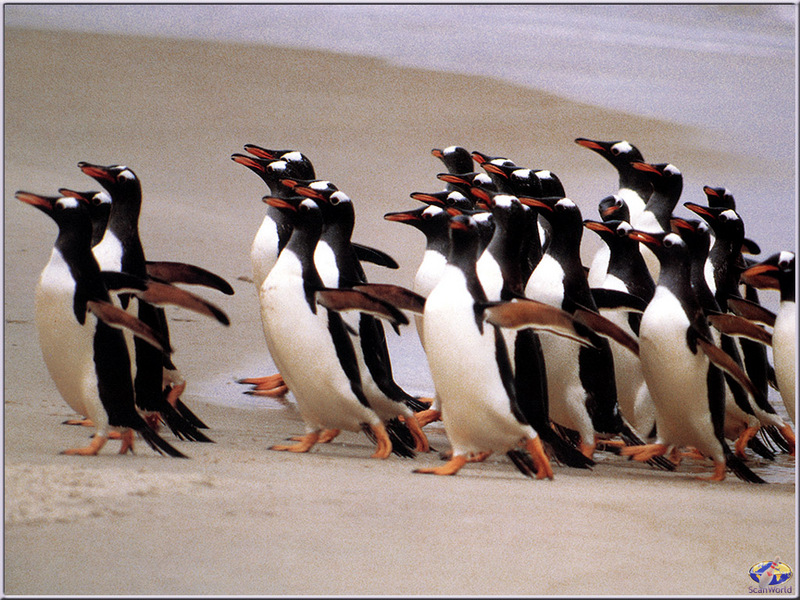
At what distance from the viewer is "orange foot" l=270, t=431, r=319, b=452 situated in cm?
325

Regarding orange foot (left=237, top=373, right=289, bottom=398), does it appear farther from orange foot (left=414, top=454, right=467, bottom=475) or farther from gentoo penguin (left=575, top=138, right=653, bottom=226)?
gentoo penguin (left=575, top=138, right=653, bottom=226)

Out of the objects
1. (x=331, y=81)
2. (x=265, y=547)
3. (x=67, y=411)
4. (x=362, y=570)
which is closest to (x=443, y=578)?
(x=362, y=570)

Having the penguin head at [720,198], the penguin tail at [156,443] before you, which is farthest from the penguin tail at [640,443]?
the penguin tail at [156,443]

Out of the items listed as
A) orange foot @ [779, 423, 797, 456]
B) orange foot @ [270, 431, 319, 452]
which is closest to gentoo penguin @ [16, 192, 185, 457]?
orange foot @ [270, 431, 319, 452]

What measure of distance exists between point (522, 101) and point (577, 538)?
24.6 feet

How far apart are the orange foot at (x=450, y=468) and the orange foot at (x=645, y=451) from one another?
66 centimetres

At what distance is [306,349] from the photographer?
10.6ft

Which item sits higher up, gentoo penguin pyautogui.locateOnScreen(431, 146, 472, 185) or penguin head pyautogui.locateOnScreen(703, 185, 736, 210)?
gentoo penguin pyautogui.locateOnScreen(431, 146, 472, 185)

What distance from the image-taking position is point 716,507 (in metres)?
2.89

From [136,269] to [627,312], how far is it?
164 centimetres

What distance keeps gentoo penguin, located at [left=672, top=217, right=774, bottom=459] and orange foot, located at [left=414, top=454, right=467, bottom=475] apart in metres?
1.01

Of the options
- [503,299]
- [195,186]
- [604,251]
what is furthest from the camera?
[195,186]

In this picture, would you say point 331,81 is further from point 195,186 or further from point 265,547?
point 265,547

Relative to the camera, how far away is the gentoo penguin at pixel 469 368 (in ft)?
9.81
